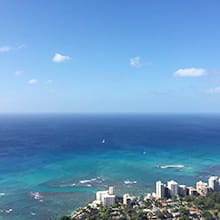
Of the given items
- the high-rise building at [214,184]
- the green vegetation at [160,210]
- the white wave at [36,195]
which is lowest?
the white wave at [36,195]

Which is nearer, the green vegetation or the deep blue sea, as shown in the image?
Answer: the green vegetation

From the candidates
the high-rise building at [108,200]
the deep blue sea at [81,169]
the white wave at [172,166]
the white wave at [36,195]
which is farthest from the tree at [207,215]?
the white wave at [172,166]

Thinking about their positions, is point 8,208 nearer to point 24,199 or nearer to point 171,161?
point 24,199

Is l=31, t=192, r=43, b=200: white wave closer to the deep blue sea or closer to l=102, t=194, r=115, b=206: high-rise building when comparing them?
the deep blue sea

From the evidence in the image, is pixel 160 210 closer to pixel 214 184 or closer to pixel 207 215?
pixel 207 215

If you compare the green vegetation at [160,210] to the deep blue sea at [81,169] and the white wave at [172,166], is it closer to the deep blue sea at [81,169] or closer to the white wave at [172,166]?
the deep blue sea at [81,169]

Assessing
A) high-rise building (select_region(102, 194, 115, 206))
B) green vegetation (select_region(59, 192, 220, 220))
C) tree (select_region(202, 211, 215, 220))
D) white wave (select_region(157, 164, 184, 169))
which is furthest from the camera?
white wave (select_region(157, 164, 184, 169))

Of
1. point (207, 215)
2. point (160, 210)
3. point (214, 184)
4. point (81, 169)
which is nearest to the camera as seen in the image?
point (207, 215)

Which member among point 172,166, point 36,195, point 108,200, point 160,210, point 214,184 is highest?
point 214,184

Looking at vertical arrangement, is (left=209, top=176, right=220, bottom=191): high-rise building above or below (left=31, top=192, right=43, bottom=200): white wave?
above

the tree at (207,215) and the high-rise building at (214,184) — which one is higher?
the high-rise building at (214,184)

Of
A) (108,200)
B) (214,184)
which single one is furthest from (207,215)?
(108,200)

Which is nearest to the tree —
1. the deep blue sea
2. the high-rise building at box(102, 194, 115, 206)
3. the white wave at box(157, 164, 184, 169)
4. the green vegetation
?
the green vegetation
